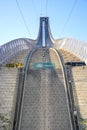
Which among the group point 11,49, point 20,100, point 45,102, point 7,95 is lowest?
point 11,49

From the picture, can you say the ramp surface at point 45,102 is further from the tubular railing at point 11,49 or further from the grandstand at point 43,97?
the tubular railing at point 11,49

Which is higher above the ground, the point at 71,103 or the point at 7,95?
the point at 7,95

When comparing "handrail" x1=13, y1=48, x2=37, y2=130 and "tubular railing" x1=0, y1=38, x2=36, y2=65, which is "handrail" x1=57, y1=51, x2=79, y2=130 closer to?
"handrail" x1=13, y1=48, x2=37, y2=130

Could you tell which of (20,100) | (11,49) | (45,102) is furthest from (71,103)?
(11,49)

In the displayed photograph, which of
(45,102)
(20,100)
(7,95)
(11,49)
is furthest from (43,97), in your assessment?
(11,49)

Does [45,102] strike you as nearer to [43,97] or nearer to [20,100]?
[43,97]

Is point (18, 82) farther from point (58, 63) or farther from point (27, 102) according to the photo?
point (58, 63)

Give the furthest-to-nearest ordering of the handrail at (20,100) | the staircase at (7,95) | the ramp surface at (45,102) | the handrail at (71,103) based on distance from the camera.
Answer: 1. the ramp surface at (45,102)
2. the handrail at (20,100)
3. the handrail at (71,103)
4. the staircase at (7,95)

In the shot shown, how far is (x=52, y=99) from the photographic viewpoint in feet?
144

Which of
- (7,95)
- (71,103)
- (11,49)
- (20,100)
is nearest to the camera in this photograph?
(71,103)

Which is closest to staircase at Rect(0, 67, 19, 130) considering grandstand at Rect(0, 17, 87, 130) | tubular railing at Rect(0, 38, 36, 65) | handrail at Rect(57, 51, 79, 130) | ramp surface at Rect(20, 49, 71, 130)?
grandstand at Rect(0, 17, 87, 130)

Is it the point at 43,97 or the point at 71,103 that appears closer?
the point at 71,103

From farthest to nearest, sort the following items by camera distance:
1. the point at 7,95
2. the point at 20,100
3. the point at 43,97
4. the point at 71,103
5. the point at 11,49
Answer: the point at 11,49 < the point at 7,95 < the point at 43,97 < the point at 20,100 < the point at 71,103

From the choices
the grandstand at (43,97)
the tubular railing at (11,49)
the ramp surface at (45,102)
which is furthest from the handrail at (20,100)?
the tubular railing at (11,49)
